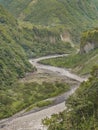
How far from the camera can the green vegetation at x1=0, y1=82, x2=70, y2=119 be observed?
103 meters

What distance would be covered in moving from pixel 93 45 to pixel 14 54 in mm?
28594

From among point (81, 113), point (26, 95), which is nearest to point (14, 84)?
point (26, 95)

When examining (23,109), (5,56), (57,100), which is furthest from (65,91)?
(5,56)

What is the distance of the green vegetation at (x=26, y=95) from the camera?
339 feet

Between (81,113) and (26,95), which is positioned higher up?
(81,113)

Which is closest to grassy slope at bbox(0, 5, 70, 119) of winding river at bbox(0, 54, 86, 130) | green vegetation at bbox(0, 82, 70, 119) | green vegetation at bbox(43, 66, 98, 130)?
green vegetation at bbox(0, 82, 70, 119)

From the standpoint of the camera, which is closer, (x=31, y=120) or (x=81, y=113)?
(x=81, y=113)

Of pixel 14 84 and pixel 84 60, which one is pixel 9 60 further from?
pixel 84 60

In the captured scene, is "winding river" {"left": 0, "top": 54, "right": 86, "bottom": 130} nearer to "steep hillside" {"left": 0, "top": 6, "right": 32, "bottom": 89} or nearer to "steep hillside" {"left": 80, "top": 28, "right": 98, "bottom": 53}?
"steep hillside" {"left": 0, "top": 6, "right": 32, "bottom": 89}

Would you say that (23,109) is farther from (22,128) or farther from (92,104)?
(92,104)

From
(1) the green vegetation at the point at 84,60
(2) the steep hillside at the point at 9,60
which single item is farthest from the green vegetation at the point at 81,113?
(1) the green vegetation at the point at 84,60

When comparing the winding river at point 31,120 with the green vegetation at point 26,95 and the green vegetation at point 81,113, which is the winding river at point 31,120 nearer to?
the green vegetation at point 26,95

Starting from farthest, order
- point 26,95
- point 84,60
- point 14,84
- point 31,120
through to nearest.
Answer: point 84,60
point 14,84
point 26,95
point 31,120

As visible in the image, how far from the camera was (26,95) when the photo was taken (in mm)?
113500
